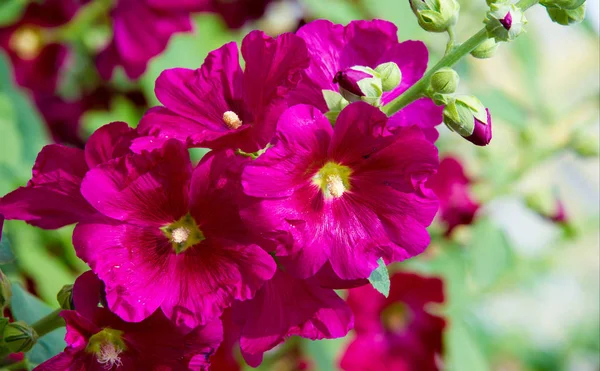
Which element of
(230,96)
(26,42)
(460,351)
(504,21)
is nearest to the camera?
(504,21)

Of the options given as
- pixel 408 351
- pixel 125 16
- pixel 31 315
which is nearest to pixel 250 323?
pixel 31 315

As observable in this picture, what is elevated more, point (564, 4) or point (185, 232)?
point (564, 4)

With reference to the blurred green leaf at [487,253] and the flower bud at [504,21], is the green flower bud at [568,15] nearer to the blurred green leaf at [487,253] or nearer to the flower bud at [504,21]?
the flower bud at [504,21]

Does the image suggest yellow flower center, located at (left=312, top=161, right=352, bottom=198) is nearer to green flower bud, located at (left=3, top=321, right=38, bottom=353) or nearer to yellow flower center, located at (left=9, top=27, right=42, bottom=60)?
green flower bud, located at (left=3, top=321, right=38, bottom=353)

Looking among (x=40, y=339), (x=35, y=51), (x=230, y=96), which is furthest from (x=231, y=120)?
(x=35, y=51)

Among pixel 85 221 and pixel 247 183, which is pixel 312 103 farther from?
pixel 85 221

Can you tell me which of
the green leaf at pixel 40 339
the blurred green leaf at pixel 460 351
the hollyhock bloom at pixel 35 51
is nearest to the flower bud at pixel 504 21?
the green leaf at pixel 40 339

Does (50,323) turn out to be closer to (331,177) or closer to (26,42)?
(331,177)
